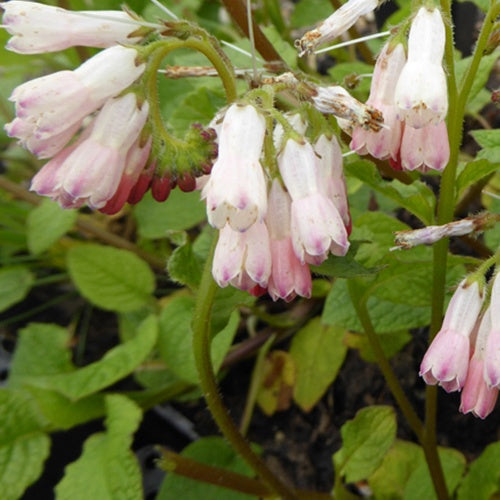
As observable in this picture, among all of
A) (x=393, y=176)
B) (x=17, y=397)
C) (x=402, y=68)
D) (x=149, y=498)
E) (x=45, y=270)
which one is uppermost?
(x=402, y=68)

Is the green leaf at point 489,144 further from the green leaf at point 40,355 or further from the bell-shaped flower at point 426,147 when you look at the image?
the green leaf at point 40,355

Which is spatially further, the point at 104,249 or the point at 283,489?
the point at 104,249

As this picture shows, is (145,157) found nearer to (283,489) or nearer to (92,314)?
(283,489)

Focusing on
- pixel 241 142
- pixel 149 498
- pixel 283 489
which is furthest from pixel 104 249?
pixel 241 142

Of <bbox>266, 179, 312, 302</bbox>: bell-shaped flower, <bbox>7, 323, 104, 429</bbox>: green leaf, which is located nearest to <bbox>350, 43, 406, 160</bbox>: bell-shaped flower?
<bbox>266, 179, 312, 302</bbox>: bell-shaped flower

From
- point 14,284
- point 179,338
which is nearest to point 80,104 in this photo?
point 179,338

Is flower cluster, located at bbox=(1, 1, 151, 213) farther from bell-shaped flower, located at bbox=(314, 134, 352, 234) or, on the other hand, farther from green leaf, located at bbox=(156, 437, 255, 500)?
green leaf, located at bbox=(156, 437, 255, 500)
